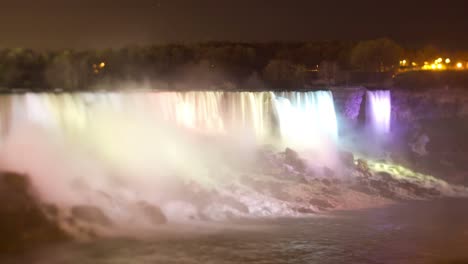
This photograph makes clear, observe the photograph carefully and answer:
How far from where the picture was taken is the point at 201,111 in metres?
25.5

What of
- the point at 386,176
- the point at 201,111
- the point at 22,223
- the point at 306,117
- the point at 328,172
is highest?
the point at 201,111

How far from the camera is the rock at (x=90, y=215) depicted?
16.9 m

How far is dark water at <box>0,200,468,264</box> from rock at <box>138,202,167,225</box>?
1.51 metres

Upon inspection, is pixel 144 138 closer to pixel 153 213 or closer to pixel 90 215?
pixel 153 213

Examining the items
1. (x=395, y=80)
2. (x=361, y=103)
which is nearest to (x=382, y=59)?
(x=395, y=80)

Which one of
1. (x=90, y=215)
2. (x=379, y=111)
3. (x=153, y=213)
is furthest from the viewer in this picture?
(x=379, y=111)

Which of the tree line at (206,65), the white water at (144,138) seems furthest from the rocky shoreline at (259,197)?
the tree line at (206,65)

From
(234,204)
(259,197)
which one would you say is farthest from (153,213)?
(259,197)

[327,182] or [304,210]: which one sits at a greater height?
[327,182]

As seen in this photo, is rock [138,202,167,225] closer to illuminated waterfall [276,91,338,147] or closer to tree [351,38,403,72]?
illuminated waterfall [276,91,338,147]

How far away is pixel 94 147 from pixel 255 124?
7.00 metres

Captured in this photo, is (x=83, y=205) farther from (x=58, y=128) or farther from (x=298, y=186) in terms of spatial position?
(x=298, y=186)

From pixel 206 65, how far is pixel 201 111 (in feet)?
111

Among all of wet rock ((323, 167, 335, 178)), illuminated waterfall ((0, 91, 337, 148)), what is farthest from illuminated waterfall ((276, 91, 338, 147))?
wet rock ((323, 167, 335, 178))
